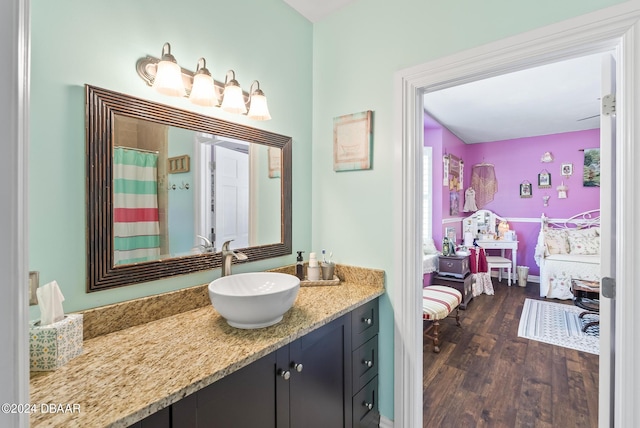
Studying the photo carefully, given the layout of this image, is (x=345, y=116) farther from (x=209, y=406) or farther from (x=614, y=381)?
(x=614, y=381)

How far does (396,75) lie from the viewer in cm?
163

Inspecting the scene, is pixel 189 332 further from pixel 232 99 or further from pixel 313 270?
pixel 232 99

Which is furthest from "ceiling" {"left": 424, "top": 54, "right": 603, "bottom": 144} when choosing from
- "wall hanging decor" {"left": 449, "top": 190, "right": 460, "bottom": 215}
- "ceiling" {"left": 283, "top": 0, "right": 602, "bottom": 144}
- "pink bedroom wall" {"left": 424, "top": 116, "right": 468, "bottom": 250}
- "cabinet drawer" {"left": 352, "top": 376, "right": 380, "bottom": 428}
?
"cabinet drawer" {"left": 352, "top": 376, "right": 380, "bottom": 428}

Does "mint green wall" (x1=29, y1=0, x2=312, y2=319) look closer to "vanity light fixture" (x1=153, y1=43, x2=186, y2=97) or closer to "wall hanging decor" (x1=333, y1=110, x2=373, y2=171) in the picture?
"vanity light fixture" (x1=153, y1=43, x2=186, y2=97)

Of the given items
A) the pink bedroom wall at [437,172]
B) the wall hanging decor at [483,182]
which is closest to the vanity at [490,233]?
the wall hanging decor at [483,182]

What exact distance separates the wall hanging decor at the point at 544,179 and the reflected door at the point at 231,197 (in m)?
5.46

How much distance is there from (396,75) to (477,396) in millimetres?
2207

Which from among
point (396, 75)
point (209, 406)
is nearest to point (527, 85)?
point (396, 75)

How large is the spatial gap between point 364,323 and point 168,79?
4.82 ft

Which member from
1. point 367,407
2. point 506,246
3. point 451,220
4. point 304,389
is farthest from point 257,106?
point 506,246

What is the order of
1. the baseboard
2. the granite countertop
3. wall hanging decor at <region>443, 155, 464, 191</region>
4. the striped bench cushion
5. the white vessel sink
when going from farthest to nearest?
wall hanging decor at <region>443, 155, 464, 191</region> → the striped bench cushion → the baseboard → the white vessel sink → the granite countertop

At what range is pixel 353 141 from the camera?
1802mm

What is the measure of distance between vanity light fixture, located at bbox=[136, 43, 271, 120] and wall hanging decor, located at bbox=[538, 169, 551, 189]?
540 cm

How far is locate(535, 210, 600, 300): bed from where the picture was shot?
4012mm
